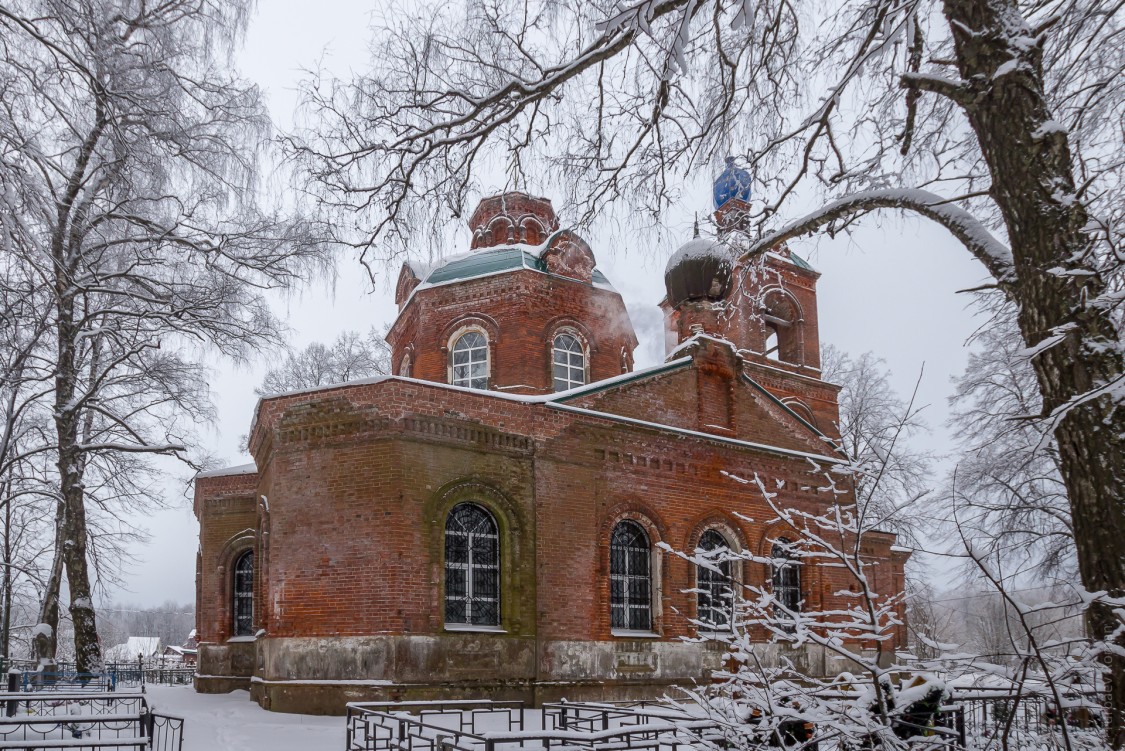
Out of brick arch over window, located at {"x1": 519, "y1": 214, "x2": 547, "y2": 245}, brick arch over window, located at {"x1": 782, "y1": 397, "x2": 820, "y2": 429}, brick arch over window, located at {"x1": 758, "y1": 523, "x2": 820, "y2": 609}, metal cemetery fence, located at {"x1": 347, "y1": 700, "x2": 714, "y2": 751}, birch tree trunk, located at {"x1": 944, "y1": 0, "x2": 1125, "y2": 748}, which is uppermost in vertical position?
brick arch over window, located at {"x1": 519, "y1": 214, "x2": 547, "y2": 245}

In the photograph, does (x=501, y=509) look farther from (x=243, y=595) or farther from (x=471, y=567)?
(x=243, y=595)

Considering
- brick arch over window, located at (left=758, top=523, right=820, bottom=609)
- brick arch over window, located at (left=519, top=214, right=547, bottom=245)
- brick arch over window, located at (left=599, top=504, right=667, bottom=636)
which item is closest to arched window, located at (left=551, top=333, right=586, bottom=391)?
brick arch over window, located at (left=519, top=214, right=547, bottom=245)

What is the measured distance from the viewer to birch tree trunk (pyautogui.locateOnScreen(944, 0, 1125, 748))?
4.24m

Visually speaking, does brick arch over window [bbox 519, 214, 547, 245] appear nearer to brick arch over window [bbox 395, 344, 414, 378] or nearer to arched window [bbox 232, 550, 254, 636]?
brick arch over window [bbox 395, 344, 414, 378]

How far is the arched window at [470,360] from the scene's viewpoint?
20.3 m

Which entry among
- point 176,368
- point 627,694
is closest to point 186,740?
point 627,694

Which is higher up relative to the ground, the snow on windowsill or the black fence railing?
the snow on windowsill

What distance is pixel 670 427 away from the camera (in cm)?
1670

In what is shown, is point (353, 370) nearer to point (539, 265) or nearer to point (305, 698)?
point (539, 265)

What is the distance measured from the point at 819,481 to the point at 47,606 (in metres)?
17.0

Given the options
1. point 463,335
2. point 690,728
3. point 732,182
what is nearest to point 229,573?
point 463,335

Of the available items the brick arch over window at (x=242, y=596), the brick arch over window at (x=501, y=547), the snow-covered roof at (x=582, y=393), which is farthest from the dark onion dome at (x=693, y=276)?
the brick arch over window at (x=242, y=596)

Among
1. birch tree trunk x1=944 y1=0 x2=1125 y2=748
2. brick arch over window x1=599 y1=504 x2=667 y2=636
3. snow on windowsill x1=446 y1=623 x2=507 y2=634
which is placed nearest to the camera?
birch tree trunk x1=944 y1=0 x2=1125 y2=748

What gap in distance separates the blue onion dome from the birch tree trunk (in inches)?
77.0
